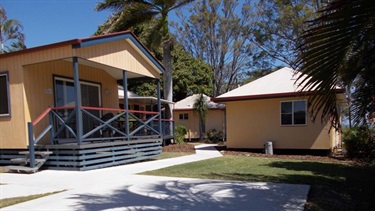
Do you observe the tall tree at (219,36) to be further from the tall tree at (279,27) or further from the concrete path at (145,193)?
the concrete path at (145,193)

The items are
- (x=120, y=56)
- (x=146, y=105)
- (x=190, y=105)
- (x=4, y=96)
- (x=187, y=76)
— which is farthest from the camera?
(x=187, y=76)

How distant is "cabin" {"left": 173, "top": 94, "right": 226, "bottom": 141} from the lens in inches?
904

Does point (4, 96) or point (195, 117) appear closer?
point (4, 96)

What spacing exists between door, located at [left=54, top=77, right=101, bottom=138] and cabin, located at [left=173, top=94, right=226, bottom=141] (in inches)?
416

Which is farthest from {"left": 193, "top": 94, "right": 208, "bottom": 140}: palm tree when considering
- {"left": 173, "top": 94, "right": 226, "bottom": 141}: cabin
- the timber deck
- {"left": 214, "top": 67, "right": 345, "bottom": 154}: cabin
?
the timber deck

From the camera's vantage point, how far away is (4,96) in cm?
988

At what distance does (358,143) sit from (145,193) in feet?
33.2

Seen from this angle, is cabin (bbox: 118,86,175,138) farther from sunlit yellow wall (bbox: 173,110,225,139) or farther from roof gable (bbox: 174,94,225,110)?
sunlit yellow wall (bbox: 173,110,225,139)

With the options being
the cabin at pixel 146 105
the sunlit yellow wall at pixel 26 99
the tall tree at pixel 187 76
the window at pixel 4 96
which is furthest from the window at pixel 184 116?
the window at pixel 4 96

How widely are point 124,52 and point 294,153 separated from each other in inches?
351

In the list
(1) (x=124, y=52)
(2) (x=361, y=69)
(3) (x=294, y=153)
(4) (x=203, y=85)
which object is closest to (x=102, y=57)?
(1) (x=124, y=52)

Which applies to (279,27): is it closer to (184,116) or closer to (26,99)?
(184,116)

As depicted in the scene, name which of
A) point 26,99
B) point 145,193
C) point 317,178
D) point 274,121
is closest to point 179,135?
point 274,121

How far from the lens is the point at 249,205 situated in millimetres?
5090
